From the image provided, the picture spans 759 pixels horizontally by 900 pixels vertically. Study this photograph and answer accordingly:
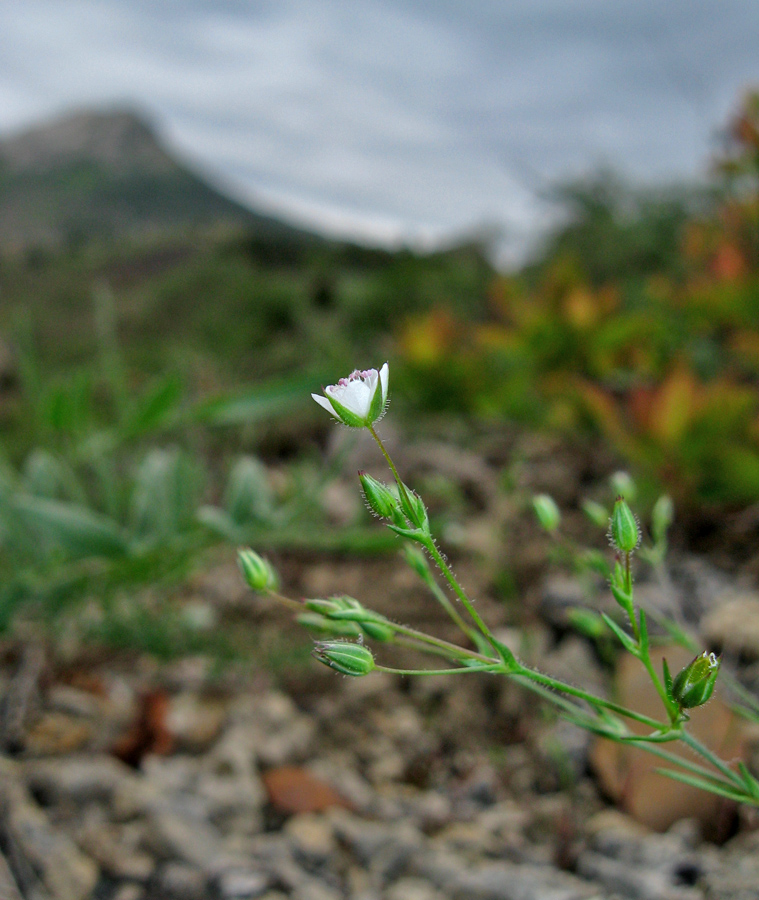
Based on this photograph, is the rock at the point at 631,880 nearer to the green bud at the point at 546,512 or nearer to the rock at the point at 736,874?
the rock at the point at 736,874

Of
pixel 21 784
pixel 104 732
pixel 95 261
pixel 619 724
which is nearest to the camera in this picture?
pixel 619 724

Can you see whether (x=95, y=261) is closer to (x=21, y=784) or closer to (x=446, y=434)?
(x=446, y=434)

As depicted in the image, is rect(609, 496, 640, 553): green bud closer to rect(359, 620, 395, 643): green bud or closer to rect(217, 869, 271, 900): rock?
rect(359, 620, 395, 643): green bud

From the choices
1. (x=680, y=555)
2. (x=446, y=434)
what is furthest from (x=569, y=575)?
(x=446, y=434)

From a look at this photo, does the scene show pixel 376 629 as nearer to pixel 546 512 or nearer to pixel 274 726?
pixel 546 512

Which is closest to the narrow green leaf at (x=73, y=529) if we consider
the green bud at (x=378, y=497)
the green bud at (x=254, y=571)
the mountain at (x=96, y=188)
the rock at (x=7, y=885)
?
the rock at (x=7, y=885)

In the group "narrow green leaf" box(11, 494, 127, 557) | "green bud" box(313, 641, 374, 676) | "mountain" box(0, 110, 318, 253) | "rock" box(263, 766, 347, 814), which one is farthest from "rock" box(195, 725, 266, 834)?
"mountain" box(0, 110, 318, 253)
